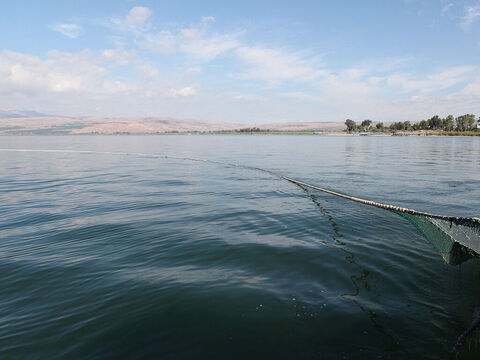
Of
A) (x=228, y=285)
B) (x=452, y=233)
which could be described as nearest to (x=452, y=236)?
(x=452, y=233)

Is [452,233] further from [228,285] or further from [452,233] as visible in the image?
[228,285]

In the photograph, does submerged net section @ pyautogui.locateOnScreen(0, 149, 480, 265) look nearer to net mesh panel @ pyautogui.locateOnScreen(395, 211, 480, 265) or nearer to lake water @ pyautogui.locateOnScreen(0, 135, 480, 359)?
net mesh panel @ pyautogui.locateOnScreen(395, 211, 480, 265)

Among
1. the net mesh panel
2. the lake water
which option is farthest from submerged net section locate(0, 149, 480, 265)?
the lake water

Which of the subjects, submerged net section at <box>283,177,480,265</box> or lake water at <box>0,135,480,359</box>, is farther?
submerged net section at <box>283,177,480,265</box>

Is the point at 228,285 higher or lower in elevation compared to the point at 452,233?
lower

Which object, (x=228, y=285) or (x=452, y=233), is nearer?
(x=452, y=233)

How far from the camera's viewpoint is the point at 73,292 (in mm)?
6645

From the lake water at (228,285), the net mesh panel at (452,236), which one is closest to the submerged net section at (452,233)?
the net mesh panel at (452,236)

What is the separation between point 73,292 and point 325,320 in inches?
225

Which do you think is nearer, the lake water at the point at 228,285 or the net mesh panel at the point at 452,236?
the lake water at the point at 228,285

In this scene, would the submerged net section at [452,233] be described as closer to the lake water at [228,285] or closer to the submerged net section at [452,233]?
the submerged net section at [452,233]

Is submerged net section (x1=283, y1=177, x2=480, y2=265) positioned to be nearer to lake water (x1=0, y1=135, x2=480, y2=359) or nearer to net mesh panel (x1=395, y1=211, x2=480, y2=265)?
net mesh panel (x1=395, y1=211, x2=480, y2=265)

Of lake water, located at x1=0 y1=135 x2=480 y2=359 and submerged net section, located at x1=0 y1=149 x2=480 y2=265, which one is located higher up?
submerged net section, located at x1=0 y1=149 x2=480 y2=265

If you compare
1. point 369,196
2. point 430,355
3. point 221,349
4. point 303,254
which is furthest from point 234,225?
A: point 369,196
